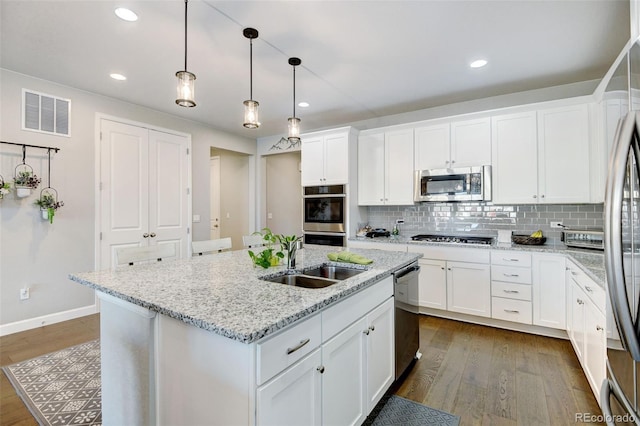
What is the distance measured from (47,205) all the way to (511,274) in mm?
5027

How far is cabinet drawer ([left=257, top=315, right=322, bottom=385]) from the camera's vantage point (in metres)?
1.05

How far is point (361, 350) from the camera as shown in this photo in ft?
5.56

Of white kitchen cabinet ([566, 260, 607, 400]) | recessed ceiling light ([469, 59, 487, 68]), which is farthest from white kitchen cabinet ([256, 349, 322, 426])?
recessed ceiling light ([469, 59, 487, 68])

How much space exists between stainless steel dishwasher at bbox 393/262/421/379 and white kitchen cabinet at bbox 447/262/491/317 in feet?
3.84

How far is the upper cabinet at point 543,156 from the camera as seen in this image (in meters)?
3.10

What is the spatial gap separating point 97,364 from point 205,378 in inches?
81.8

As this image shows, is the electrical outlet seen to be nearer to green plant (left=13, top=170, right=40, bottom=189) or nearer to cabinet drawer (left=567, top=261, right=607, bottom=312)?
green plant (left=13, top=170, right=40, bottom=189)

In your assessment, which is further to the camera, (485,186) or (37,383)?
(485,186)

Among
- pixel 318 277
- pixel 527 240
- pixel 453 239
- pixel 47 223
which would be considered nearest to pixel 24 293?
pixel 47 223

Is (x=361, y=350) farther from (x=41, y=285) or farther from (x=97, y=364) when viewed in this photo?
(x=41, y=285)

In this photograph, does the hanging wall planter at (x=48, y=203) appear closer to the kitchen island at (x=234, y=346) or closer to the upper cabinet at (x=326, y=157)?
the kitchen island at (x=234, y=346)

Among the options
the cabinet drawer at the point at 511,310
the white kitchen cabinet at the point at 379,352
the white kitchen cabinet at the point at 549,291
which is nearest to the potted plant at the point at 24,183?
the white kitchen cabinet at the point at 379,352

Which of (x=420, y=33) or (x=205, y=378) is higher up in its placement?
(x=420, y=33)

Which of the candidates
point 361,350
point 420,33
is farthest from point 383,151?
point 361,350
